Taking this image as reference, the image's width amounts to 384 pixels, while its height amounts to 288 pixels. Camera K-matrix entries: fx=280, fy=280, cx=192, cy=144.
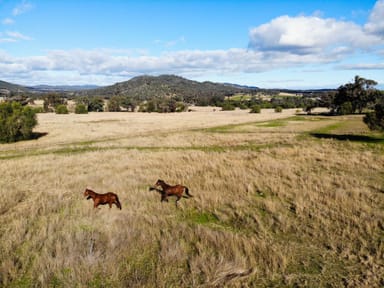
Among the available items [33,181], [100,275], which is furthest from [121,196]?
[33,181]

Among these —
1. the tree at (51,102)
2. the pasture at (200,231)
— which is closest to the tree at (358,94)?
the pasture at (200,231)

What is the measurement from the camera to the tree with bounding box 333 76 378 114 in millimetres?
86875

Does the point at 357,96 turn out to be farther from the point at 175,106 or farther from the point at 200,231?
the point at 200,231

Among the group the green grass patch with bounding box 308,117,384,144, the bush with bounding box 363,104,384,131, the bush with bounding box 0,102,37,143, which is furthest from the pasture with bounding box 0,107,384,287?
the bush with bounding box 0,102,37,143

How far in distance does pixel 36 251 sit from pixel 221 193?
7.16 meters

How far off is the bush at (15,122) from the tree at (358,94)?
85755 millimetres

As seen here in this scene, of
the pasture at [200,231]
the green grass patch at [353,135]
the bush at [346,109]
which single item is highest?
the bush at [346,109]

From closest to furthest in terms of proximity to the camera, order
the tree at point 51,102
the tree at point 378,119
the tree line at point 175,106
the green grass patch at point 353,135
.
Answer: the green grass patch at point 353,135 → the tree at point 378,119 → the tree line at point 175,106 → the tree at point 51,102

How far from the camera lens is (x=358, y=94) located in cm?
8875

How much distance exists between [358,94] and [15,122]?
92.8 meters

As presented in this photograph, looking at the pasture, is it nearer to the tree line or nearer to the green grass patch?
the green grass patch

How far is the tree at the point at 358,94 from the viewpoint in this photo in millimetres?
86875

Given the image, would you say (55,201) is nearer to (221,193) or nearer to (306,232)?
(221,193)

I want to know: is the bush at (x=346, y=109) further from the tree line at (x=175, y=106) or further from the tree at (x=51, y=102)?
the tree at (x=51, y=102)
